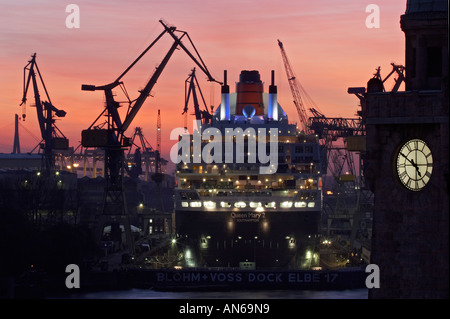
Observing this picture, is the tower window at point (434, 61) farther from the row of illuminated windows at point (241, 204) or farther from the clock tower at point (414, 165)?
the row of illuminated windows at point (241, 204)

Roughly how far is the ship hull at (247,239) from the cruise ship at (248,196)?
100 millimetres

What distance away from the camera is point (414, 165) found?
38000mm

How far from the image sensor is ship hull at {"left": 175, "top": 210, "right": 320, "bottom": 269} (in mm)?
Result: 128250

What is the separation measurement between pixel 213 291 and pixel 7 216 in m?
20.9

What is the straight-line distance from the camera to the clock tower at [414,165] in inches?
1483

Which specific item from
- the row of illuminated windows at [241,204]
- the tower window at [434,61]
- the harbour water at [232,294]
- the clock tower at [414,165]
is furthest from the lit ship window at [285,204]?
the tower window at [434,61]

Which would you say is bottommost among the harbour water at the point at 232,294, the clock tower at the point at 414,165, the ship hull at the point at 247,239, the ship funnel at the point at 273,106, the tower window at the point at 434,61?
the harbour water at the point at 232,294

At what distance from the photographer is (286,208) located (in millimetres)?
131375

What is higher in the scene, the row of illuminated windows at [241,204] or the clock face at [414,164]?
the clock face at [414,164]

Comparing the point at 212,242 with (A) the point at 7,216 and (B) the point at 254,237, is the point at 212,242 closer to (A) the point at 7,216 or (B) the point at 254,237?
(B) the point at 254,237

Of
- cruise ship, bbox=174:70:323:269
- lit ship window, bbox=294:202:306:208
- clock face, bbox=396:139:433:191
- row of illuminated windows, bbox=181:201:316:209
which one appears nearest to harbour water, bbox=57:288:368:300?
cruise ship, bbox=174:70:323:269

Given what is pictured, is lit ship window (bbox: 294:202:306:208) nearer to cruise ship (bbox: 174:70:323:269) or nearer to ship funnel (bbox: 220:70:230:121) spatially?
cruise ship (bbox: 174:70:323:269)

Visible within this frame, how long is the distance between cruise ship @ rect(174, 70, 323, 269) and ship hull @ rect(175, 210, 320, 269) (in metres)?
Result: 0.10
